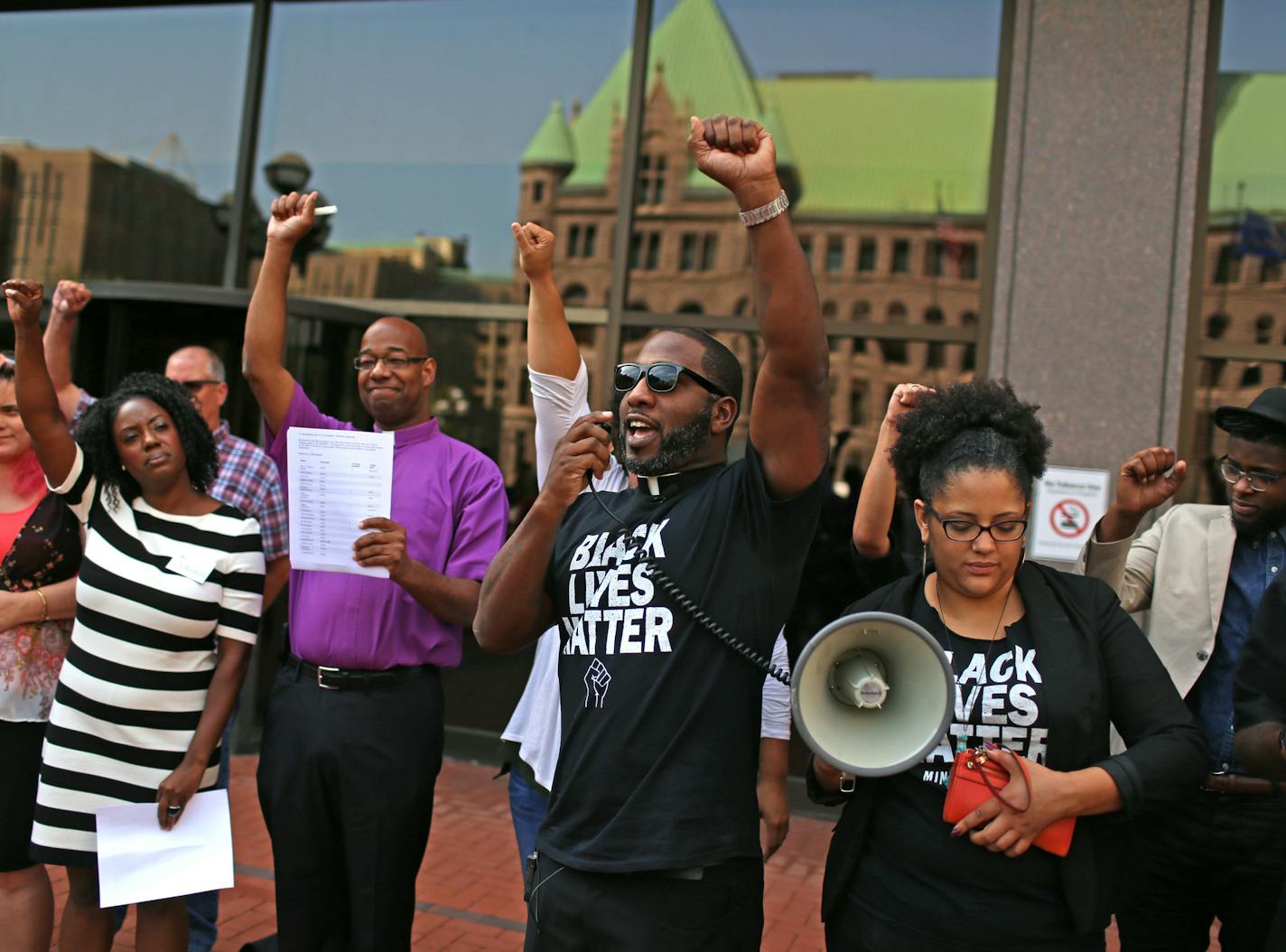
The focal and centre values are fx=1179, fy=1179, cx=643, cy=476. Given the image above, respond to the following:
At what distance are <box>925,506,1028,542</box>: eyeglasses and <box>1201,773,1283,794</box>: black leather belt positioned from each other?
106 cm

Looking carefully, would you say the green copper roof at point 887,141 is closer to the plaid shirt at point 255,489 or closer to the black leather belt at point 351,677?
the plaid shirt at point 255,489

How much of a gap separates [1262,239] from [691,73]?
3.35 meters

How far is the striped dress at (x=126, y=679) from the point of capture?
3.47 meters

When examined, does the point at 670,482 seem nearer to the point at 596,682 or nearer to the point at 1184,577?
the point at 596,682

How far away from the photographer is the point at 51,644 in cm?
378

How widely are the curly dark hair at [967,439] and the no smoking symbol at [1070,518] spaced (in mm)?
3581

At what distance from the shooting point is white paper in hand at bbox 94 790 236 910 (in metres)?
3.36

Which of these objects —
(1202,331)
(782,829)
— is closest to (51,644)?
(782,829)

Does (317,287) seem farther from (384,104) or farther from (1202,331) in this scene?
(1202,331)

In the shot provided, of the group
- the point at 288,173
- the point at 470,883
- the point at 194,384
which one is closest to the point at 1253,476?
the point at 470,883

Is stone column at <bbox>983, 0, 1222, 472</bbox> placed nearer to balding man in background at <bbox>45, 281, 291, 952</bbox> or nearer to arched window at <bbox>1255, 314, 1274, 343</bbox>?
arched window at <bbox>1255, 314, 1274, 343</bbox>

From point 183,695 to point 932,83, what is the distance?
17.5ft

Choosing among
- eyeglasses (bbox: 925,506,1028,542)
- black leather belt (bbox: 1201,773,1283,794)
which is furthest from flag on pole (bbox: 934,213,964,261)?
eyeglasses (bbox: 925,506,1028,542)

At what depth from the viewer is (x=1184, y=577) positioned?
3277mm
